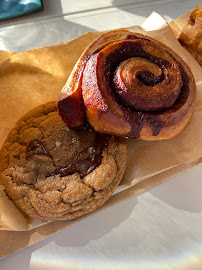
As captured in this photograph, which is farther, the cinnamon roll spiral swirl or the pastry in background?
the pastry in background

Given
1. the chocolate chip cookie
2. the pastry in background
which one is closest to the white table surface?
the chocolate chip cookie

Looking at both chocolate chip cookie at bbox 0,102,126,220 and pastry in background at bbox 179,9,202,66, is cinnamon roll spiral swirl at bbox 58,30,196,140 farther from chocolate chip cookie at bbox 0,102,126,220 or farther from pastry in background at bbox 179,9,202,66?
pastry in background at bbox 179,9,202,66

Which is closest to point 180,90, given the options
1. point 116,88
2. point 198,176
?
point 116,88

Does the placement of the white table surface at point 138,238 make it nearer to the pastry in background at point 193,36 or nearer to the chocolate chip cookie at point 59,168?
the chocolate chip cookie at point 59,168

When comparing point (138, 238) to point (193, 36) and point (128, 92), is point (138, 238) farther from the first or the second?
point (193, 36)

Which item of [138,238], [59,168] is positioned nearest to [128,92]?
[59,168]

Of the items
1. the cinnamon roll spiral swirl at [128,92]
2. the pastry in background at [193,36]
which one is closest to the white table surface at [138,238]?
the cinnamon roll spiral swirl at [128,92]

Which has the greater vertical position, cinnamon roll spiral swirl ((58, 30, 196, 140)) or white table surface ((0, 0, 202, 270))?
cinnamon roll spiral swirl ((58, 30, 196, 140))
